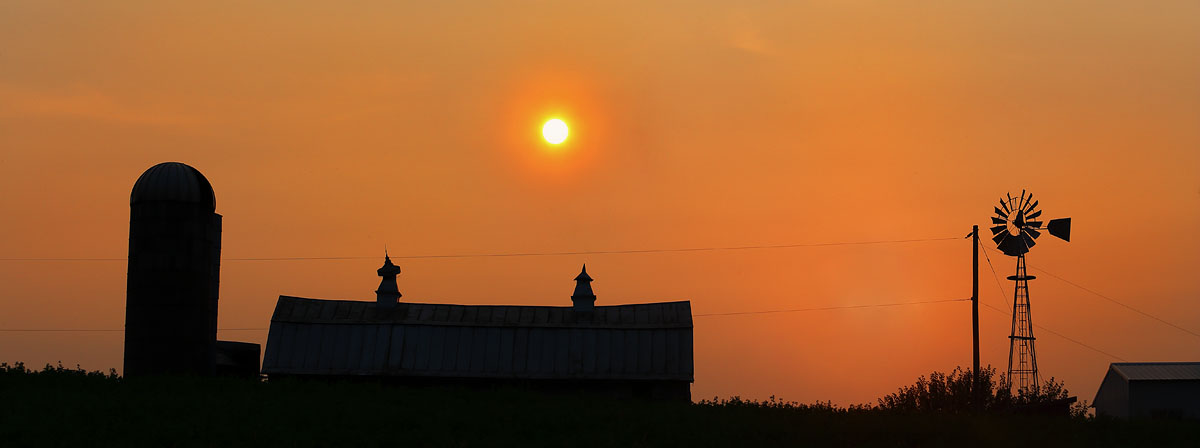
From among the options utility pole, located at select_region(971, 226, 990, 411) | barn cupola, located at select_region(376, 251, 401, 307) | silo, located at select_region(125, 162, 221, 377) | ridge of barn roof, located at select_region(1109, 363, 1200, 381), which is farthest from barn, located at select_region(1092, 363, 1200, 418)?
silo, located at select_region(125, 162, 221, 377)

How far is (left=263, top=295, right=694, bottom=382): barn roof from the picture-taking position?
42750 mm

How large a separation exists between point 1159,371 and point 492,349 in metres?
44.4

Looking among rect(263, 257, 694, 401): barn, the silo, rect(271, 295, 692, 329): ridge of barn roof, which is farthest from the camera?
rect(271, 295, 692, 329): ridge of barn roof

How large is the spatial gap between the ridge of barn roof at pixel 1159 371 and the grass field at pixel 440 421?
3573 cm

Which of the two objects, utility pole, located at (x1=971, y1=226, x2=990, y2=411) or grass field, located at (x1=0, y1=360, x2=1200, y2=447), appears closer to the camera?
grass field, located at (x1=0, y1=360, x2=1200, y2=447)

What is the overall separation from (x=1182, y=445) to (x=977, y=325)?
1797 cm

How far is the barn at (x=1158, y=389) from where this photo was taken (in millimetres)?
68812

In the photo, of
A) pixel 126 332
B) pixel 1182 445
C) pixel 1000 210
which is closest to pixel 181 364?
pixel 126 332

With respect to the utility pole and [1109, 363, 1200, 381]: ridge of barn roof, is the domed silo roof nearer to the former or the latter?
the utility pole

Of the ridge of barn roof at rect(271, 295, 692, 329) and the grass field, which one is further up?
the ridge of barn roof at rect(271, 295, 692, 329)

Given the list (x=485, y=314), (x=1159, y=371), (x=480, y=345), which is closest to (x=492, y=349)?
(x=480, y=345)

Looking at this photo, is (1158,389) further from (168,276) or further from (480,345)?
(168,276)

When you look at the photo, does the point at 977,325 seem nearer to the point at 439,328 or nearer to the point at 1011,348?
the point at 1011,348

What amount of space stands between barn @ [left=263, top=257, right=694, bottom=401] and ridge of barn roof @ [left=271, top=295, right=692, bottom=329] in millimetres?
35
